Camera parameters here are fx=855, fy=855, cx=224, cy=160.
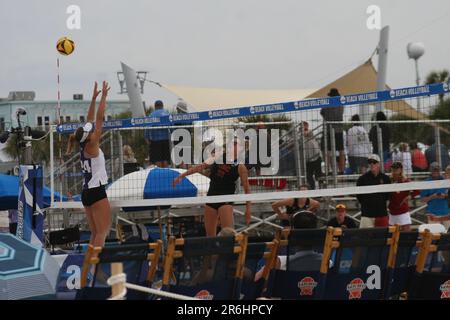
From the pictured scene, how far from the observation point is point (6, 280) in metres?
6.12

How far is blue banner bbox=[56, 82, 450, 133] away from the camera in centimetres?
964

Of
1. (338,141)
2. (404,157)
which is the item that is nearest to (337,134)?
(338,141)

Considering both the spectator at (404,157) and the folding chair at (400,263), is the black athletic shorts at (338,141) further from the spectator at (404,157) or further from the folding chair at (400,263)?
the folding chair at (400,263)

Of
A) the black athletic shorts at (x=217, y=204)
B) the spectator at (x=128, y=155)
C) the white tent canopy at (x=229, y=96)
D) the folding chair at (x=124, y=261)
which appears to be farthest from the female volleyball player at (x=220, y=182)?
the white tent canopy at (x=229, y=96)

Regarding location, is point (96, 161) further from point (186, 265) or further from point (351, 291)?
point (351, 291)

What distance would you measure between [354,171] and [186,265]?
223 inches

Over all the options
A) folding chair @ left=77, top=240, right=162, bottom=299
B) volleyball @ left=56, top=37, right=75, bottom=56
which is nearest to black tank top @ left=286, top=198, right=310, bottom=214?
volleyball @ left=56, top=37, right=75, bottom=56

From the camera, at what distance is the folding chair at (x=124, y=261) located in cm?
638

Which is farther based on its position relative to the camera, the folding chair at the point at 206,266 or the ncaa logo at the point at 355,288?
the ncaa logo at the point at 355,288

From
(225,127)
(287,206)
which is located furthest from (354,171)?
(225,127)

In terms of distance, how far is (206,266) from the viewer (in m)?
6.87

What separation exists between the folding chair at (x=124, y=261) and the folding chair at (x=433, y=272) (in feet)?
7.71

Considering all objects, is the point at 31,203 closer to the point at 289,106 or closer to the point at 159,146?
the point at 159,146

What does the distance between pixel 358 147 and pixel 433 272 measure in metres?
4.41
